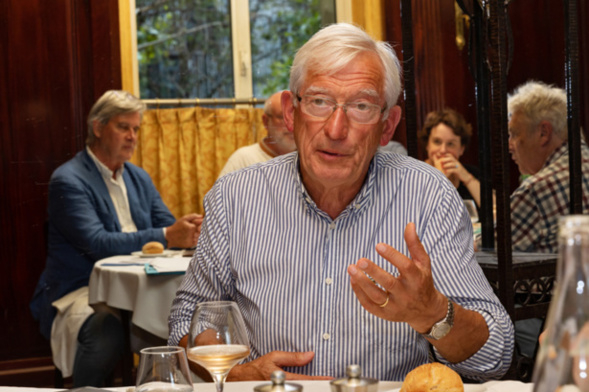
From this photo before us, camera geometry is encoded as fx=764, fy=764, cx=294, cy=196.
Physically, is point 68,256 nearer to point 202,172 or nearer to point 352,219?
point 202,172

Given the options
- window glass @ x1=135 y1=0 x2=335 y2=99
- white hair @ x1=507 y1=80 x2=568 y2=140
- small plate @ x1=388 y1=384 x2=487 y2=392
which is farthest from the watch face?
window glass @ x1=135 y1=0 x2=335 y2=99

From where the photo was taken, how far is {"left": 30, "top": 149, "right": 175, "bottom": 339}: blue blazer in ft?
13.1

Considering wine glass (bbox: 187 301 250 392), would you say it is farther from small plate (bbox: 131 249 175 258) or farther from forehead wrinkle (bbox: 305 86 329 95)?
small plate (bbox: 131 249 175 258)

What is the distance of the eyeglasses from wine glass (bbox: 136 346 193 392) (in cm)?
93

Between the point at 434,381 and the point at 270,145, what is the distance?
3.60m

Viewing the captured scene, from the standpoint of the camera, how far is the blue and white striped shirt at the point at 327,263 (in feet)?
5.58

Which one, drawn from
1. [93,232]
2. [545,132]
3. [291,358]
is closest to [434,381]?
[291,358]

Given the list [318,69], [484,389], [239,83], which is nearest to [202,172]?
[239,83]

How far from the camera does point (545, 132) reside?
319 centimetres

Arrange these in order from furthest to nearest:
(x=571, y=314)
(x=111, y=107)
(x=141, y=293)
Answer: (x=111, y=107) < (x=141, y=293) < (x=571, y=314)

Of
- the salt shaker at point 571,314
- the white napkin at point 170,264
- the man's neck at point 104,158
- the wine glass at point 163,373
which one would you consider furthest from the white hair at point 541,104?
the salt shaker at point 571,314

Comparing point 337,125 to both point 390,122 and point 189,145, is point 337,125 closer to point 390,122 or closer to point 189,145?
point 390,122

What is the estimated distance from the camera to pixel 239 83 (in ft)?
15.9

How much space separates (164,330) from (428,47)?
194 cm
